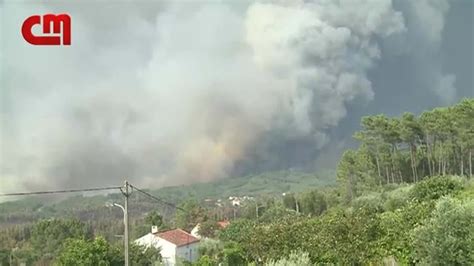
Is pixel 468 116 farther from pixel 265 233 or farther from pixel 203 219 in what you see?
pixel 203 219

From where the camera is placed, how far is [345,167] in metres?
78.7

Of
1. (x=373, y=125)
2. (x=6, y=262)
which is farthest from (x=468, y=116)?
(x=6, y=262)

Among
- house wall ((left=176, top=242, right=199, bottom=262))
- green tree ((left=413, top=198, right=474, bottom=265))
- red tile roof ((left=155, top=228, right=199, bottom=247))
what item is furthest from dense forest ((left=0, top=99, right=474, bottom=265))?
red tile roof ((left=155, top=228, right=199, bottom=247))

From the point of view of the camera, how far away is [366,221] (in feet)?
92.5

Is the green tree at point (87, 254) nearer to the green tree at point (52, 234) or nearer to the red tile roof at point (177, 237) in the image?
the red tile roof at point (177, 237)

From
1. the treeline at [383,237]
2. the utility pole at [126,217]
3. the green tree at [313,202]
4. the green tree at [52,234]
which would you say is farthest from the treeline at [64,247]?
the green tree at [313,202]

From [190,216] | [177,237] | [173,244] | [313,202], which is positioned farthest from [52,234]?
[313,202]

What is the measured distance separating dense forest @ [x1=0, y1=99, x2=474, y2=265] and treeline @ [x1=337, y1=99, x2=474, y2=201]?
13 centimetres

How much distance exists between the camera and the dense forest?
23156mm

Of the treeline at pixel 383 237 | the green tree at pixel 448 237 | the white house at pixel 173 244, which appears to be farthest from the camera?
the white house at pixel 173 244

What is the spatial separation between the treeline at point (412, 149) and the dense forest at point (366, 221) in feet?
0.42

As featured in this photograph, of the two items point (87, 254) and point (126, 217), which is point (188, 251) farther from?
point (126, 217)

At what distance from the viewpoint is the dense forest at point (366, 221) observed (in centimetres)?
2316

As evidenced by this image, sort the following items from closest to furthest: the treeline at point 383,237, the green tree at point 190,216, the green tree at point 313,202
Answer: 1. the treeline at point 383,237
2. the green tree at point 313,202
3. the green tree at point 190,216
